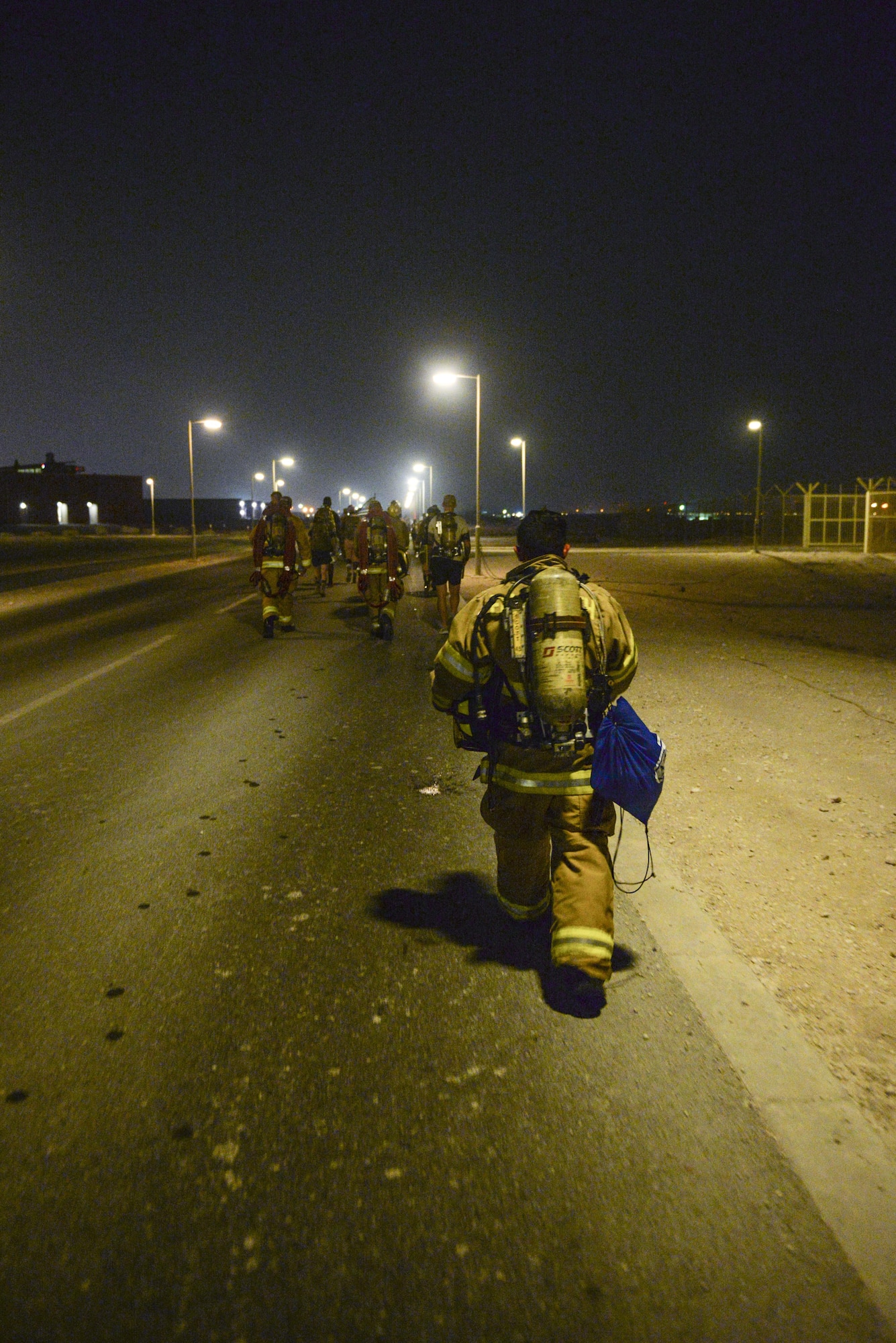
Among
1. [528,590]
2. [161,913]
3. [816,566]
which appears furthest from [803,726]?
[816,566]

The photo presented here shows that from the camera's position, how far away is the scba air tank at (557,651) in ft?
11.2

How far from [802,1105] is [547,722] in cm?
151

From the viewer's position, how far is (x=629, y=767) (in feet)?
11.3

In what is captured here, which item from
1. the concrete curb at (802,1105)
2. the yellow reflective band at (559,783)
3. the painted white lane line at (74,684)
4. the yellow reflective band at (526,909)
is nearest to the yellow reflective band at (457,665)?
the yellow reflective band at (559,783)

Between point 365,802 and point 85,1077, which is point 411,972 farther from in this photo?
point 365,802

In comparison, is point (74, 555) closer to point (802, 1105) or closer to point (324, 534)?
point (324, 534)

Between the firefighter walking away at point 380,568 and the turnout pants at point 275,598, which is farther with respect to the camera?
the firefighter walking away at point 380,568

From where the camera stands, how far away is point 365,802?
19.7ft

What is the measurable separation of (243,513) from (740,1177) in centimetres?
13477

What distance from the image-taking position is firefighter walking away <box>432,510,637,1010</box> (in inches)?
135

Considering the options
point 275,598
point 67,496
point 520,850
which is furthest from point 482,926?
point 67,496

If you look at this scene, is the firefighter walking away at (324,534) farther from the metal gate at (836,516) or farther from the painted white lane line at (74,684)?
the metal gate at (836,516)

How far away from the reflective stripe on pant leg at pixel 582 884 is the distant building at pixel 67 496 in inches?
3845

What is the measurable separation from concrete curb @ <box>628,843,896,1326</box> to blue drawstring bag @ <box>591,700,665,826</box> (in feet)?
2.39
